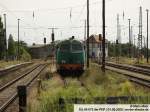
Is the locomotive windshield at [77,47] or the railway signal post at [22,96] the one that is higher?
the locomotive windshield at [77,47]

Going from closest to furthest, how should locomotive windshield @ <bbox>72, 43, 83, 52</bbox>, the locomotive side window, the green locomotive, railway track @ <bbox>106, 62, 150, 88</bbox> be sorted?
railway track @ <bbox>106, 62, 150, 88</bbox>
the green locomotive
locomotive windshield @ <bbox>72, 43, 83, 52</bbox>
the locomotive side window

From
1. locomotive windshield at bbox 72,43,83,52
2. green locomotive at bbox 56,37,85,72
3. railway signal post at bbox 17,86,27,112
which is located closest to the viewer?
railway signal post at bbox 17,86,27,112

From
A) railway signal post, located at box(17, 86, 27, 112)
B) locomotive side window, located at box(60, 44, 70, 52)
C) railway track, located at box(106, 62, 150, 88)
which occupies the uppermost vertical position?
locomotive side window, located at box(60, 44, 70, 52)

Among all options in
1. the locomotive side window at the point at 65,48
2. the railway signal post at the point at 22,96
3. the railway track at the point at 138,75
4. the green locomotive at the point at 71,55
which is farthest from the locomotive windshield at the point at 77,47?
the railway signal post at the point at 22,96

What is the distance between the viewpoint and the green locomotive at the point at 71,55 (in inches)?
1255

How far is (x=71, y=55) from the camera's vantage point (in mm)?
31922

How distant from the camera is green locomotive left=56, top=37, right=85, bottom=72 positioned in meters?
31.9

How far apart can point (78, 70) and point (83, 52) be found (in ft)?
4.56

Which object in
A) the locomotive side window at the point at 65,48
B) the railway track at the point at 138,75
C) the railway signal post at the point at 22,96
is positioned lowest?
the railway track at the point at 138,75

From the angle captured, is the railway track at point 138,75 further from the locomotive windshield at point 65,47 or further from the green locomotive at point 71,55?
the locomotive windshield at point 65,47

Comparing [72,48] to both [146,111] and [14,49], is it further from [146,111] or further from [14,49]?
[14,49]

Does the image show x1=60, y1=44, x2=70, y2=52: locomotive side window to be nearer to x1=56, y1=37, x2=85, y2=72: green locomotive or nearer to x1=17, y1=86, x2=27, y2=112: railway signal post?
x1=56, y1=37, x2=85, y2=72: green locomotive

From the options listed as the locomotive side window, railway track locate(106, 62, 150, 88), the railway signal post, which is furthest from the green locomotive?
the railway signal post

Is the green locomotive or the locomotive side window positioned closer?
the green locomotive
